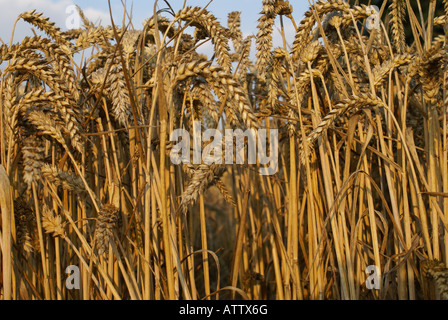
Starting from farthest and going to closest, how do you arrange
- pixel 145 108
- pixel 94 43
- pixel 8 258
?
pixel 94 43 → pixel 145 108 → pixel 8 258

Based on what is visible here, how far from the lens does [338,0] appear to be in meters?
1.51

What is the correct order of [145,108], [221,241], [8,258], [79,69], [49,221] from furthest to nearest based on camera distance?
1. [221,241]
2. [79,69]
3. [145,108]
4. [49,221]
5. [8,258]

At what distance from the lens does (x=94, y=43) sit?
1.89 metres

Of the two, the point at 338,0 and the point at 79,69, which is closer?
the point at 338,0

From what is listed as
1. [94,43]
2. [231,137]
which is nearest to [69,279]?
[231,137]

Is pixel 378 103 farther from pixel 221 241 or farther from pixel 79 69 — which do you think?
pixel 221 241

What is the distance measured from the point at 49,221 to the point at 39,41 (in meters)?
0.62

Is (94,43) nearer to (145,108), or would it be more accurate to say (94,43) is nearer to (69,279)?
(145,108)

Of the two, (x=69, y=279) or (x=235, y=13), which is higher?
(x=235, y=13)

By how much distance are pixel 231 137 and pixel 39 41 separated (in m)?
0.78
